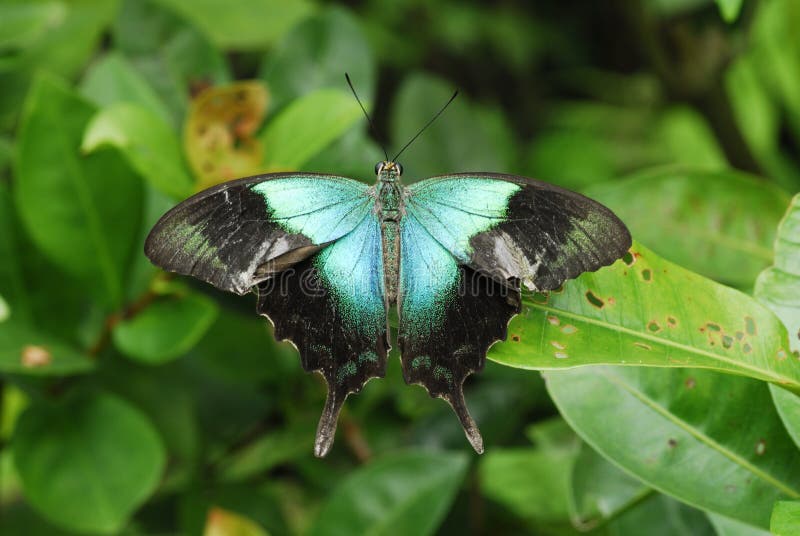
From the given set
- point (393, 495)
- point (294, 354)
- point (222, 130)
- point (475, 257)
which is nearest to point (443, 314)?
point (475, 257)

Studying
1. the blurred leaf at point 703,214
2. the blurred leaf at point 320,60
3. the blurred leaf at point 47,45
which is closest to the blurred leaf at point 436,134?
the blurred leaf at point 320,60

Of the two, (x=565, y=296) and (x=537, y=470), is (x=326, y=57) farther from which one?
(x=537, y=470)

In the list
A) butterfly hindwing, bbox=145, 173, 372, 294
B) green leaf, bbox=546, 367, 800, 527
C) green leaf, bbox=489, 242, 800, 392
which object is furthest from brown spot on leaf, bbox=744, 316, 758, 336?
butterfly hindwing, bbox=145, 173, 372, 294

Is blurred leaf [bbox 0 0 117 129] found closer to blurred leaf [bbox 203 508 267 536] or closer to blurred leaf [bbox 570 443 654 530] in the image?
blurred leaf [bbox 203 508 267 536]

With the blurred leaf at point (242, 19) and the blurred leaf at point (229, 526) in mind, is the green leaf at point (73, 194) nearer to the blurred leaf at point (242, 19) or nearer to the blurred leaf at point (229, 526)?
the blurred leaf at point (229, 526)

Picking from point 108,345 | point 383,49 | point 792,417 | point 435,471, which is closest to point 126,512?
point 108,345

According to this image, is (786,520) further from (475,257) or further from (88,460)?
(88,460)
